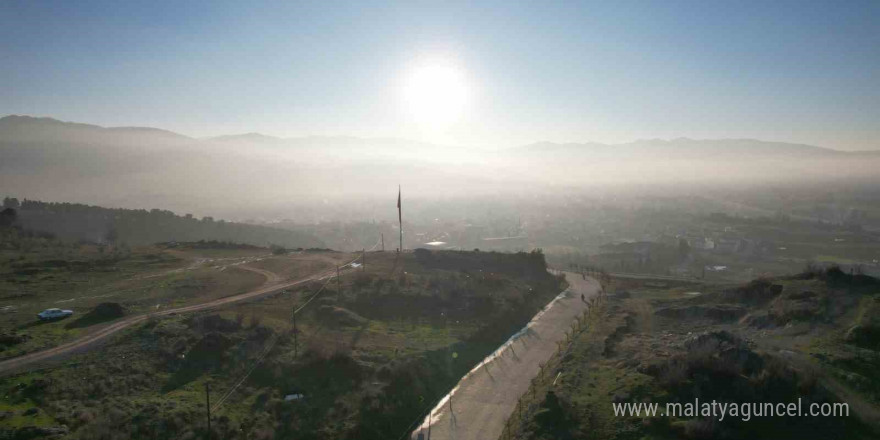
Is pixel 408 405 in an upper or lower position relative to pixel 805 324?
lower

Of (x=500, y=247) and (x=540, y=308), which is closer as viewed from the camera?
(x=540, y=308)

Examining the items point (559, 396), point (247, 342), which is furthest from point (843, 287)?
point (247, 342)

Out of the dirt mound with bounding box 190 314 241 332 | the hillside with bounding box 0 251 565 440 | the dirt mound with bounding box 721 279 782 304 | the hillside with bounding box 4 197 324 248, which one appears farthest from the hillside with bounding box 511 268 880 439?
the hillside with bounding box 4 197 324 248

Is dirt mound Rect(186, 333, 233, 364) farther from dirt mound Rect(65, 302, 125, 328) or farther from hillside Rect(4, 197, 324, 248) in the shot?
hillside Rect(4, 197, 324, 248)

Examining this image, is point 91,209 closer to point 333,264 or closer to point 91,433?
point 333,264

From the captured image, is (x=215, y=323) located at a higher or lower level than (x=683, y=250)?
higher

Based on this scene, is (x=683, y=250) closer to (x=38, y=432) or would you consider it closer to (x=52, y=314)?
(x=52, y=314)

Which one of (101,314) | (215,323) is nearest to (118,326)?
(101,314)
